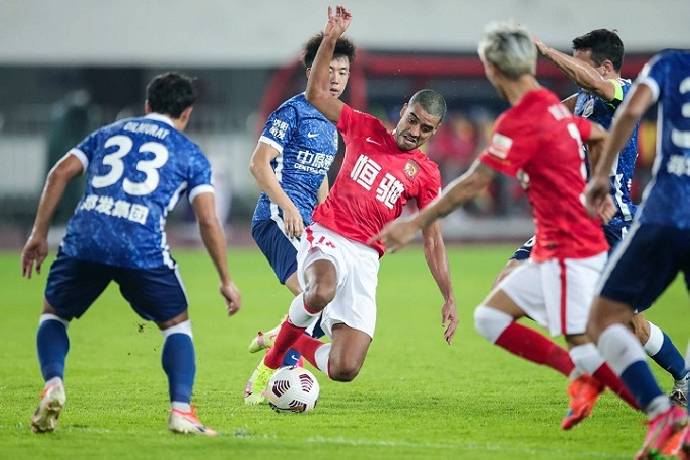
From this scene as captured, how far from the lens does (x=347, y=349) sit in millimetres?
8453

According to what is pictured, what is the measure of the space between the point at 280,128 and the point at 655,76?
3.61m

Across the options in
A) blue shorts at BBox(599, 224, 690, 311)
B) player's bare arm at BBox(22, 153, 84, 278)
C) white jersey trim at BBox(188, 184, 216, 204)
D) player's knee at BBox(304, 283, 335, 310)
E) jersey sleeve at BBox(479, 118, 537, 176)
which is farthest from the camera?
player's knee at BBox(304, 283, 335, 310)

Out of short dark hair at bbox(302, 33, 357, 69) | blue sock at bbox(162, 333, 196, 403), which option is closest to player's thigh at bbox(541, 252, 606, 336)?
blue sock at bbox(162, 333, 196, 403)

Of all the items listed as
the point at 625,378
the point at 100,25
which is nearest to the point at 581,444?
the point at 625,378

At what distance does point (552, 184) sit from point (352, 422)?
7.45ft

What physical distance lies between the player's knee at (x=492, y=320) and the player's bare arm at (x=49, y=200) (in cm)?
254

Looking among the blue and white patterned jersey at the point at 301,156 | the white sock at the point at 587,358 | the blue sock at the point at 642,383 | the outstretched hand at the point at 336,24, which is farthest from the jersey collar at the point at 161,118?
the blue sock at the point at 642,383

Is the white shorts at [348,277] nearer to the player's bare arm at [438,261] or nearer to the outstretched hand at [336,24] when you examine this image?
the player's bare arm at [438,261]

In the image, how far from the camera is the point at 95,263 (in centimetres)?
706

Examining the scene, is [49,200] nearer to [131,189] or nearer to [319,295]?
[131,189]

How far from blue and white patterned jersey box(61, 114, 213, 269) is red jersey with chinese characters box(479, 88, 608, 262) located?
1.84 m

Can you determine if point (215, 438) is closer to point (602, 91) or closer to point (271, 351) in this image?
point (271, 351)

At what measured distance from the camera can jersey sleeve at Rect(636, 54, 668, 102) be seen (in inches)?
250

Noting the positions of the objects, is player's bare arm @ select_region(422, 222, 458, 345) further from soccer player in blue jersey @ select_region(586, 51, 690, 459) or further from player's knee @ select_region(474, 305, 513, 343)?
soccer player in blue jersey @ select_region(586, 51, 690, 459)
